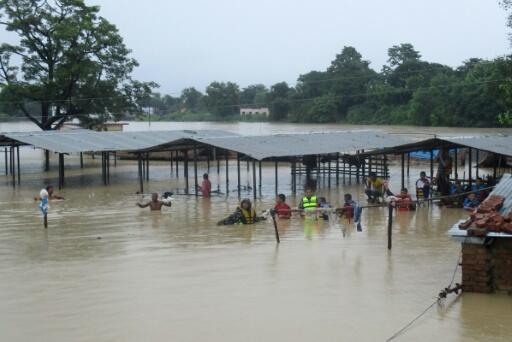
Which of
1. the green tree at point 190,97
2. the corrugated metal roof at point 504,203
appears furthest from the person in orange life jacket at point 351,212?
the green tree at point 190,97

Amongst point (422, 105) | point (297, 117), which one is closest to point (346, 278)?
point (422, 105)

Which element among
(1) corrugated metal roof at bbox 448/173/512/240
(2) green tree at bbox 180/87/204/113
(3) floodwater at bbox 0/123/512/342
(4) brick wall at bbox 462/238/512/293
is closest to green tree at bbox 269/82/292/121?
(2) green tree at bbox 180/87/204/113

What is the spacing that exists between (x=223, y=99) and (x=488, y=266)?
5744cm

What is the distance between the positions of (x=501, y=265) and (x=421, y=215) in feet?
28.5

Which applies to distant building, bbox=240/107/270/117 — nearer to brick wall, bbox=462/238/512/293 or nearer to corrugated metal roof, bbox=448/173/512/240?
corrugated metal roof, bbox=448/173/512/240

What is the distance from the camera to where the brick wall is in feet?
25.5

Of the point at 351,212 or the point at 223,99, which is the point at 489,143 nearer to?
the point at 351,212

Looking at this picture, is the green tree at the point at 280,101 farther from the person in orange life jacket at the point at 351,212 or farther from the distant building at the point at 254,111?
the person in orange life jacket at the point at 351,212

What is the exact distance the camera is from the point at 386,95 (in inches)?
1991

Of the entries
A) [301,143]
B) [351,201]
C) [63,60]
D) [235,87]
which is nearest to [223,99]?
[235,87]

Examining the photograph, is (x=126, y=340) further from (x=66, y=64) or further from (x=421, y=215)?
(x=66, y=64)

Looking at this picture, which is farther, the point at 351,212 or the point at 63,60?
the point at 63,60

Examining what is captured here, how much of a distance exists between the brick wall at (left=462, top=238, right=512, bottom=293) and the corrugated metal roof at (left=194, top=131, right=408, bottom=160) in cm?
1121

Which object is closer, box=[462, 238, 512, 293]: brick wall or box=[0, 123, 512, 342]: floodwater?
box=[0, 123, 512, 342]: floodwater
